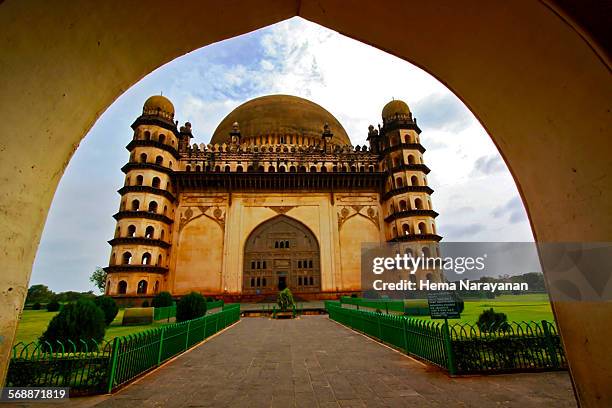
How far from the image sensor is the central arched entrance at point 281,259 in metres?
23.7

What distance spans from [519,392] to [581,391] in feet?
10.6

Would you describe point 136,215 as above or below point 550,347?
above

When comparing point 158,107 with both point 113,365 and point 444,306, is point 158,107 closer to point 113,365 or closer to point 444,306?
point 113,365

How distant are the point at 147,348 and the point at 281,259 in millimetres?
18888

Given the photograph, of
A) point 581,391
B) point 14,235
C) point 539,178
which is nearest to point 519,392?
point 581,391

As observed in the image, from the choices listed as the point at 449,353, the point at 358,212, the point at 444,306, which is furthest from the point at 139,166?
the point at 449,353

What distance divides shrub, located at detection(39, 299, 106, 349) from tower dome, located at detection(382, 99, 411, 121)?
2566 centimetres

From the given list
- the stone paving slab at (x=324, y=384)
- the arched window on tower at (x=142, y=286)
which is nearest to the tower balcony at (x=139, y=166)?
the arched window on tower at (x=142, y=286)

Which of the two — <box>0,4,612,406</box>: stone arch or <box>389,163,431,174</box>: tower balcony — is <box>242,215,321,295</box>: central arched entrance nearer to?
<box>389,163,431,174</box>: tower balcony

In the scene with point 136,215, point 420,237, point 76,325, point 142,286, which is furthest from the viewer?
point 420,237

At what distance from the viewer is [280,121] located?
3222 cm

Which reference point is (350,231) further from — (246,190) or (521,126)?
(521,126)

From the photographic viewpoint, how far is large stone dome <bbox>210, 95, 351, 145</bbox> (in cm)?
3139

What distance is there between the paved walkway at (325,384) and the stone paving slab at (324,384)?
0.04 ft
